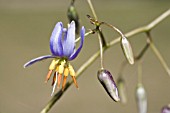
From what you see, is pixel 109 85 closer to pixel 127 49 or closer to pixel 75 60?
pixel 127 49

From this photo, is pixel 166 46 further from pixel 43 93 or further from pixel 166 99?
pixel 43 93

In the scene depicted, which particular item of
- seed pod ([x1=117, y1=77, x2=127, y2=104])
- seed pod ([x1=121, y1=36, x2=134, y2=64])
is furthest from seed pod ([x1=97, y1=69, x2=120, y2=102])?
seed pod ([x1=117, y1=77, x2=127, y2=104])

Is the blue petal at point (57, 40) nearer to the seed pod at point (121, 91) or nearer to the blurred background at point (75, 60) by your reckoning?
the seed pod at point (121, 91)

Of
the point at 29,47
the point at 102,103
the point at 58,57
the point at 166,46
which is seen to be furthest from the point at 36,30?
the point at 58,57

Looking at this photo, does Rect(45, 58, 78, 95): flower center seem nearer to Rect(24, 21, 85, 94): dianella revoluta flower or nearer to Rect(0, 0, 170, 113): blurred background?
Rect(24, 21, 85, 94): dianella revoluta flower

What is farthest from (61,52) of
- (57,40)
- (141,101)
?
(141,101)

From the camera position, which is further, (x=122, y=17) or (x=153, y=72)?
(x=122, y=17)
